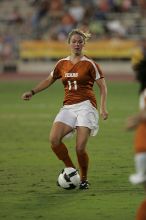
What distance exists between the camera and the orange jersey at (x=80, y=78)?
10.7 metres

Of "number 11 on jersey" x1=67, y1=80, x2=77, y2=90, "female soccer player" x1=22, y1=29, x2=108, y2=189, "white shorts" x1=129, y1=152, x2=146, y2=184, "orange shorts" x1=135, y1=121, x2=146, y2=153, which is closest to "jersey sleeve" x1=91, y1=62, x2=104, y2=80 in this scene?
"female soccer player" x1=22, y1=29, x2=108, y2=189

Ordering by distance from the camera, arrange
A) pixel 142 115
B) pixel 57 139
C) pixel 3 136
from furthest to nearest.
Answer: pixel 3 136 → pixel 57 139 → pixel 142 115

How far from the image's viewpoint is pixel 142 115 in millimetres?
6664

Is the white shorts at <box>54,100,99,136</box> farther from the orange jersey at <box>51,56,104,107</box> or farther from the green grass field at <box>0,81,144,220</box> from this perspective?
the green grass field at <box>0,81,144,220</box>

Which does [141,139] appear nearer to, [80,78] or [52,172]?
[80,78]

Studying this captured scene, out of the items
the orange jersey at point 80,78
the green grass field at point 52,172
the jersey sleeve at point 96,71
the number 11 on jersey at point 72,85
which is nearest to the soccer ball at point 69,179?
the green grass field at point 52,172

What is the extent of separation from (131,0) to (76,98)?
26827 mm

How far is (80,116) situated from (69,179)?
842mm

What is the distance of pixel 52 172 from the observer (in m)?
11.9

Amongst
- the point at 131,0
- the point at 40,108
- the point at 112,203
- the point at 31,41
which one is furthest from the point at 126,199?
the point at 131,0

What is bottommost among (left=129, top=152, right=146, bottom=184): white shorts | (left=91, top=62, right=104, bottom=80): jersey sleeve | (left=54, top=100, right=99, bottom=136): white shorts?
(left=54, top=100, right=99, bottom=136): white shorts

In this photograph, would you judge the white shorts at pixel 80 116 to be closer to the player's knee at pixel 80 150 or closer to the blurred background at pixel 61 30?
the player's knee at pixel 80 150

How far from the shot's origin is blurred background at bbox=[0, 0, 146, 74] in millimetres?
34188

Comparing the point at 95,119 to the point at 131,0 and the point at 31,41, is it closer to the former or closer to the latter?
the point at 31,41
